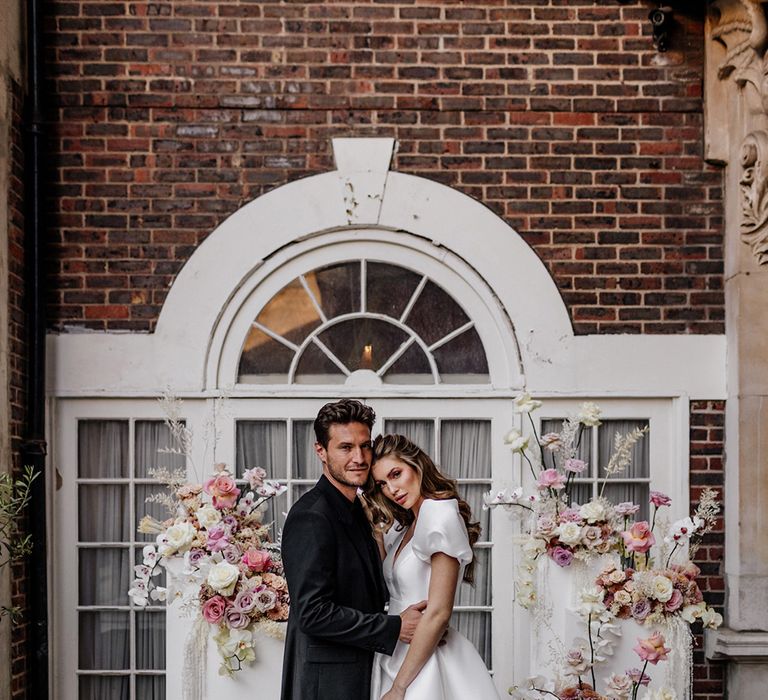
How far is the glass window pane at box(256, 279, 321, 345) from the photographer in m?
5.51

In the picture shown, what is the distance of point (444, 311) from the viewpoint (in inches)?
219

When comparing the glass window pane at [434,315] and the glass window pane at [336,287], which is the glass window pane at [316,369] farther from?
the glass window pane at [434,315]

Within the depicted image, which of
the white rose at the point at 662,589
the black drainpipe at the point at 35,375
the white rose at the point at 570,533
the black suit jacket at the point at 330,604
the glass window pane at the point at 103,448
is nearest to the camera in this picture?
the black suit jacket at the point at 330,604

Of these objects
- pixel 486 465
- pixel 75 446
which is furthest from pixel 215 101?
pixel 486 465

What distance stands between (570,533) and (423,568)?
0.87m

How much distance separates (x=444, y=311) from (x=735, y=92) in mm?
1987

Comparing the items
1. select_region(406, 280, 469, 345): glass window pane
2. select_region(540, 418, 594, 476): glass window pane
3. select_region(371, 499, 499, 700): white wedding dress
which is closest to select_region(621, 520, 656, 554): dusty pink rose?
select_region(371, 499, 499, 700): white wedding dress

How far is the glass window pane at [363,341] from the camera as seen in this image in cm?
551

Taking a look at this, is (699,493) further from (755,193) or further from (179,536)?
(179,536)

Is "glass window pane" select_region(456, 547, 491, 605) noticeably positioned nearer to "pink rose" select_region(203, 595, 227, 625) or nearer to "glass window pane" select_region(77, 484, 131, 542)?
"pink rose" select_region(203, 595, 227, 625)

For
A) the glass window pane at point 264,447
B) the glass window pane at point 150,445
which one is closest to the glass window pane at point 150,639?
the glass window pane at point 150,445

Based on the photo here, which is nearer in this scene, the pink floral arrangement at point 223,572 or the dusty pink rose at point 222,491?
the pink floral arrangement at point 223,572

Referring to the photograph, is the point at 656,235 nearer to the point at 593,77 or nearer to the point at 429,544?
the point at 593,77

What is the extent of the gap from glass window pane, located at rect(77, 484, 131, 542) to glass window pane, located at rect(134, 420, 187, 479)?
6.5 inches
